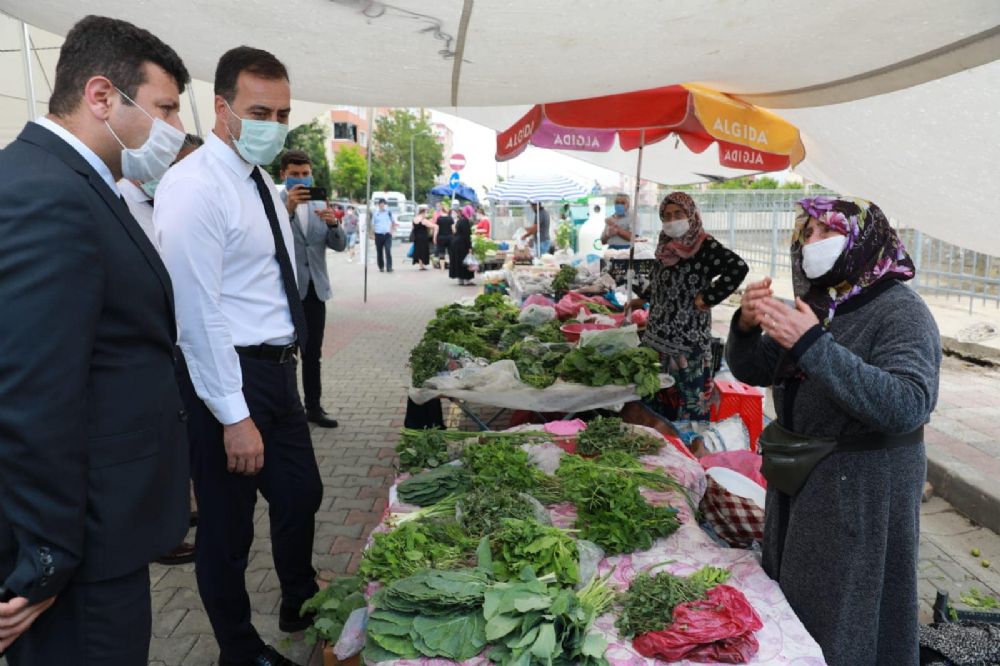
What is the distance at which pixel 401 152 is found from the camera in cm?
5319

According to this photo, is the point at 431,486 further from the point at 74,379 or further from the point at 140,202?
the point at 140,202

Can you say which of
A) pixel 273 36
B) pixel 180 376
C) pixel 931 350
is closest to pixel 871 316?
pixel 931 350

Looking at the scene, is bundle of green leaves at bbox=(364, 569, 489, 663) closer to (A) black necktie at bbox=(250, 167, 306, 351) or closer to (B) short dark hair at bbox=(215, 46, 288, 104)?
(A) black necktie at bbox=(250, 167, 306, 351)

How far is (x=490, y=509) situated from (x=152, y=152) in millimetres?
1846

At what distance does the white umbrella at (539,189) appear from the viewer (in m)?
18.2

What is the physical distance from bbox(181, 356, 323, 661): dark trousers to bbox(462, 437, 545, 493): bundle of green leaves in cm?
78

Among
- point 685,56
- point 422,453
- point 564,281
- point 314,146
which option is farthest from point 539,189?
point 314,146

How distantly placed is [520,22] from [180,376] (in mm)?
2102

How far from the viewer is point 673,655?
201 cm

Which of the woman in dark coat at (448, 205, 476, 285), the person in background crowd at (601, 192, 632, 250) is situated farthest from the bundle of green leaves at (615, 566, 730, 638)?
the woman in dark coat at (448, 205, 476, 285)

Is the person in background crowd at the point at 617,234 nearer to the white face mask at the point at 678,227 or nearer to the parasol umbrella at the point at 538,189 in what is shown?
the white face mask at the point at 678,227

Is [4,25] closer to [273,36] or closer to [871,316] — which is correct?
[273,36]

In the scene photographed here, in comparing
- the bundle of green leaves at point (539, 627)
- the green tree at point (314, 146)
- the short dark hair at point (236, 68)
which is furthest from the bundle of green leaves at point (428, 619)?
the green tree at point (314, 146)

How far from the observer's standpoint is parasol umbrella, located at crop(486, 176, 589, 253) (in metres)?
18.2
